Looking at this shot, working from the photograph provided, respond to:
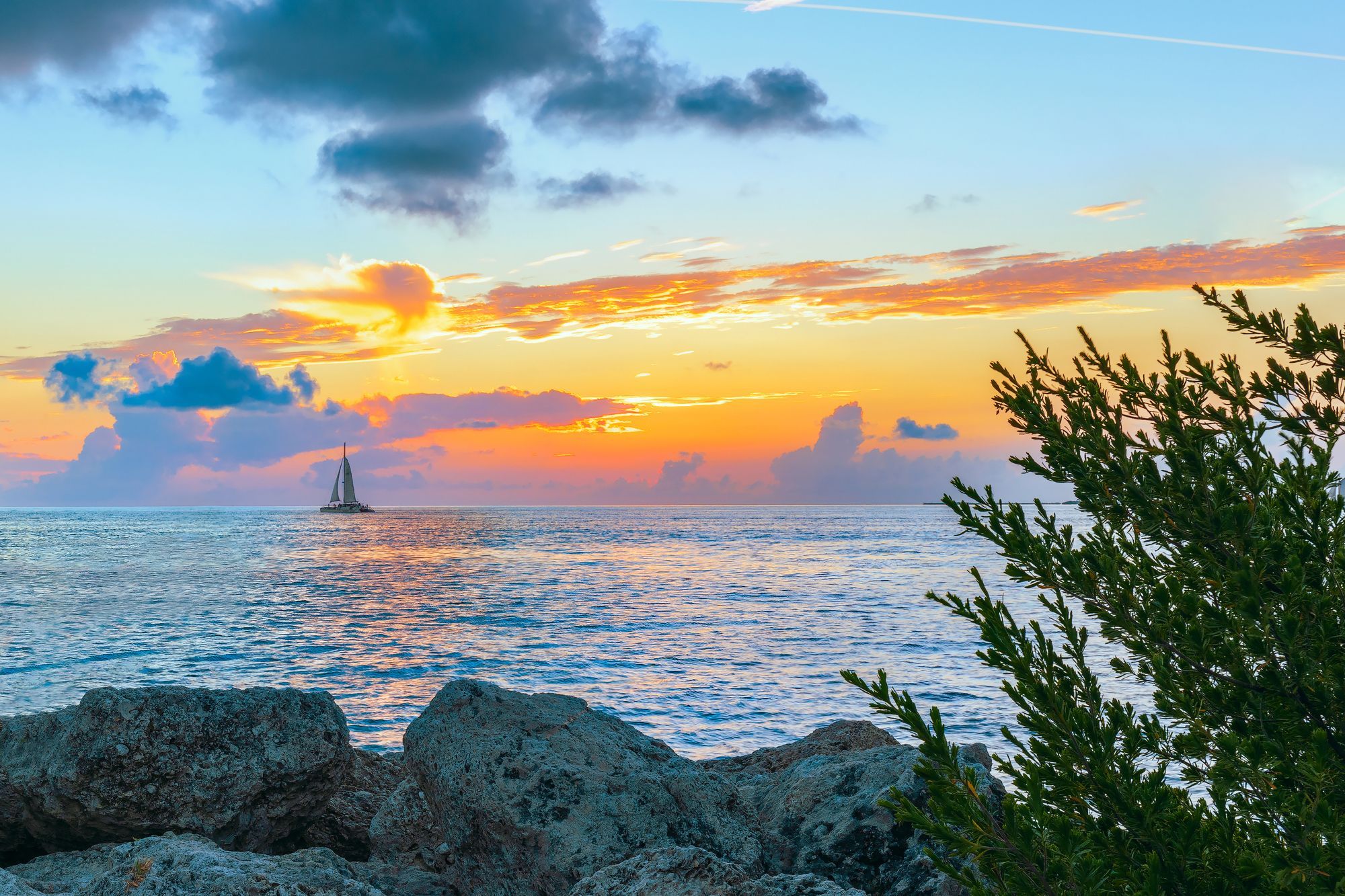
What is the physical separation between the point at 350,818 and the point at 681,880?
19.0ft

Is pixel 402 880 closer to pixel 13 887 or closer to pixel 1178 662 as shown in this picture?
pixel 13 887

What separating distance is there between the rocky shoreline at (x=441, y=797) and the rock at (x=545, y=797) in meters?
0.01

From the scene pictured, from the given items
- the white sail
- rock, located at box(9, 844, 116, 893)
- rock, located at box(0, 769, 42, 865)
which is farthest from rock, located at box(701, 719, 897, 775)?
the white sail

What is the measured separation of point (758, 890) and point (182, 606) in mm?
46971

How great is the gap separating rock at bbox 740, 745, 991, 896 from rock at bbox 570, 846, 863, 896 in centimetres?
191

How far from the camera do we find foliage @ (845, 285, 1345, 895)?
10.0ft

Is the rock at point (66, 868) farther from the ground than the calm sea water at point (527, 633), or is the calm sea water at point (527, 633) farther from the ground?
the rock at point (66, 868)

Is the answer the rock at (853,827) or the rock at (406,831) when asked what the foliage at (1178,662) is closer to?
the rock at (853,827)

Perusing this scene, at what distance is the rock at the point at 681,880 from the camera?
4.95m

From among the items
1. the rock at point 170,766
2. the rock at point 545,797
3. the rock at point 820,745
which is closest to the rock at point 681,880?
the rock at point 545,797

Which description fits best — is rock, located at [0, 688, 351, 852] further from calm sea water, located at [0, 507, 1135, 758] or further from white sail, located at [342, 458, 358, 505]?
white sail, located at [342, 458, 358, 505]

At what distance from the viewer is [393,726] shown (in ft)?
65.3

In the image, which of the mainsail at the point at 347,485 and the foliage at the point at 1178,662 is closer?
the foliage at the point at 1178,662

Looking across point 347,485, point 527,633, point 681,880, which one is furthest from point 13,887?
point 347,485
